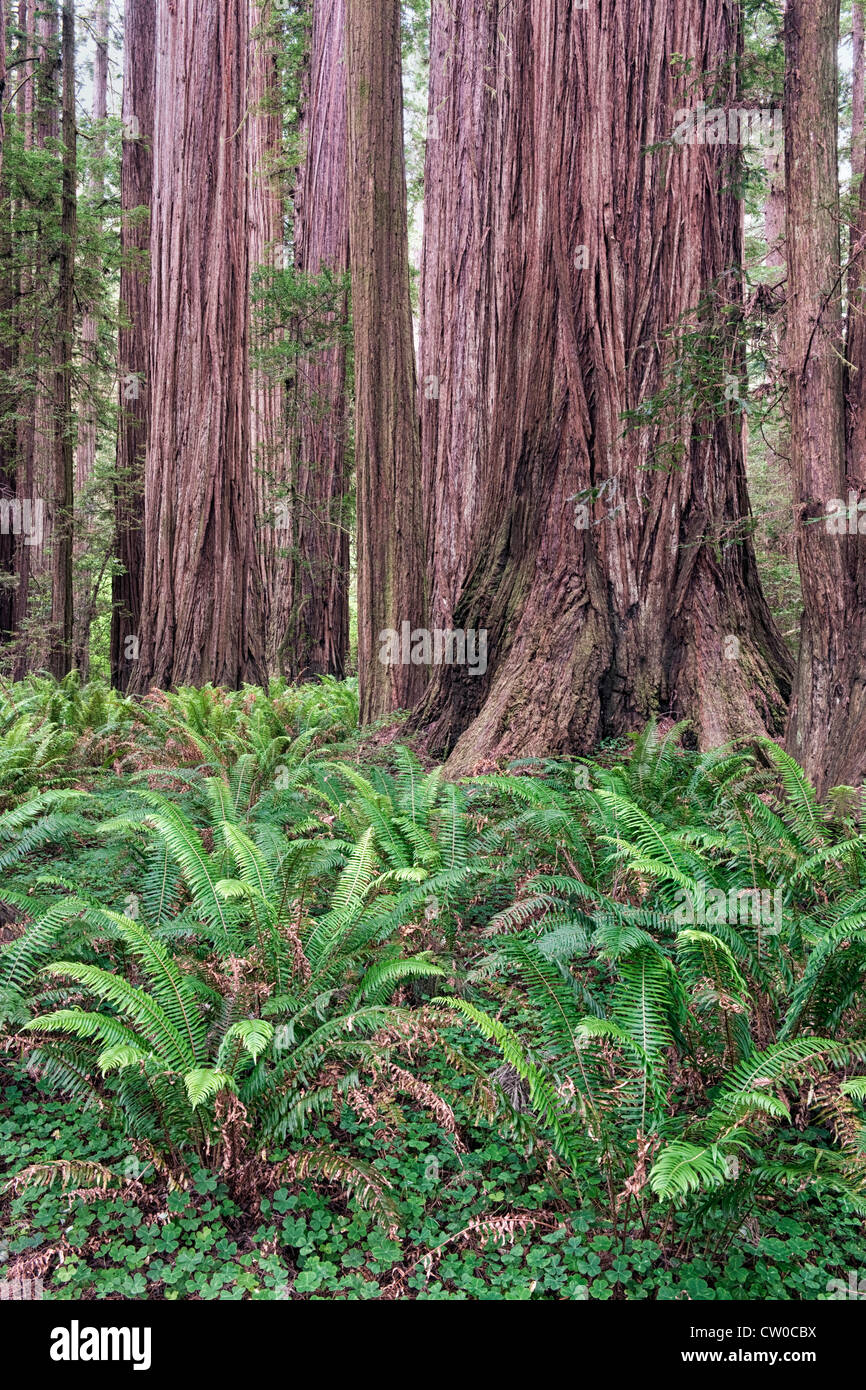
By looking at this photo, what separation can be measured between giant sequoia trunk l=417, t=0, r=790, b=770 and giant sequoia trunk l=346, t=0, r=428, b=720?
1149mm

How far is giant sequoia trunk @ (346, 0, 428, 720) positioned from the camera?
614 cm

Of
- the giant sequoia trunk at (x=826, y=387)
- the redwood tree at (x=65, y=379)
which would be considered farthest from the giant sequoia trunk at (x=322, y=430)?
the giant sequoia trunk at (x=826, y=387)

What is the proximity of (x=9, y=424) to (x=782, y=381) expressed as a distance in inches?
368

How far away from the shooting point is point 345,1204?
2100mm

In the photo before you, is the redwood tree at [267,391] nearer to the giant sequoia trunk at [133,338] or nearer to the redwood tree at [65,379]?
the giant sequoia trunk at [133,338]

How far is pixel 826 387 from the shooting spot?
350 cm

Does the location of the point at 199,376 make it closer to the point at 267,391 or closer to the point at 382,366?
the point at 382,366

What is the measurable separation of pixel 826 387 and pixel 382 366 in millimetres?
3595

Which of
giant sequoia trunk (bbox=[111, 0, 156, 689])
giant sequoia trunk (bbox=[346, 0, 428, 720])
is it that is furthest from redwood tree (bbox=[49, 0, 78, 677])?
giant sequoia trunk (bbox=[346, 0, 428, 720])

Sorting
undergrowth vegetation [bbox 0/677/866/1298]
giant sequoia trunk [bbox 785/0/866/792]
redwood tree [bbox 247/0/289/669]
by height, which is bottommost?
undergrowth vegetation [bbox 0/677/866/1298]

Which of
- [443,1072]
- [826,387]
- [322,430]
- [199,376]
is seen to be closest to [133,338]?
[322,430]

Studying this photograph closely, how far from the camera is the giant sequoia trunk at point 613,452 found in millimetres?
4875

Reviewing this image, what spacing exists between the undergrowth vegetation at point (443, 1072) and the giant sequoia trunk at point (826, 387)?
0.57 meters

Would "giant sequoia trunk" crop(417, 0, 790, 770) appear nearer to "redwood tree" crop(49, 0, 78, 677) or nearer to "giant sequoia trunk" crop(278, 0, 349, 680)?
"redwood tree" crop(49, 0, 78, 677)
